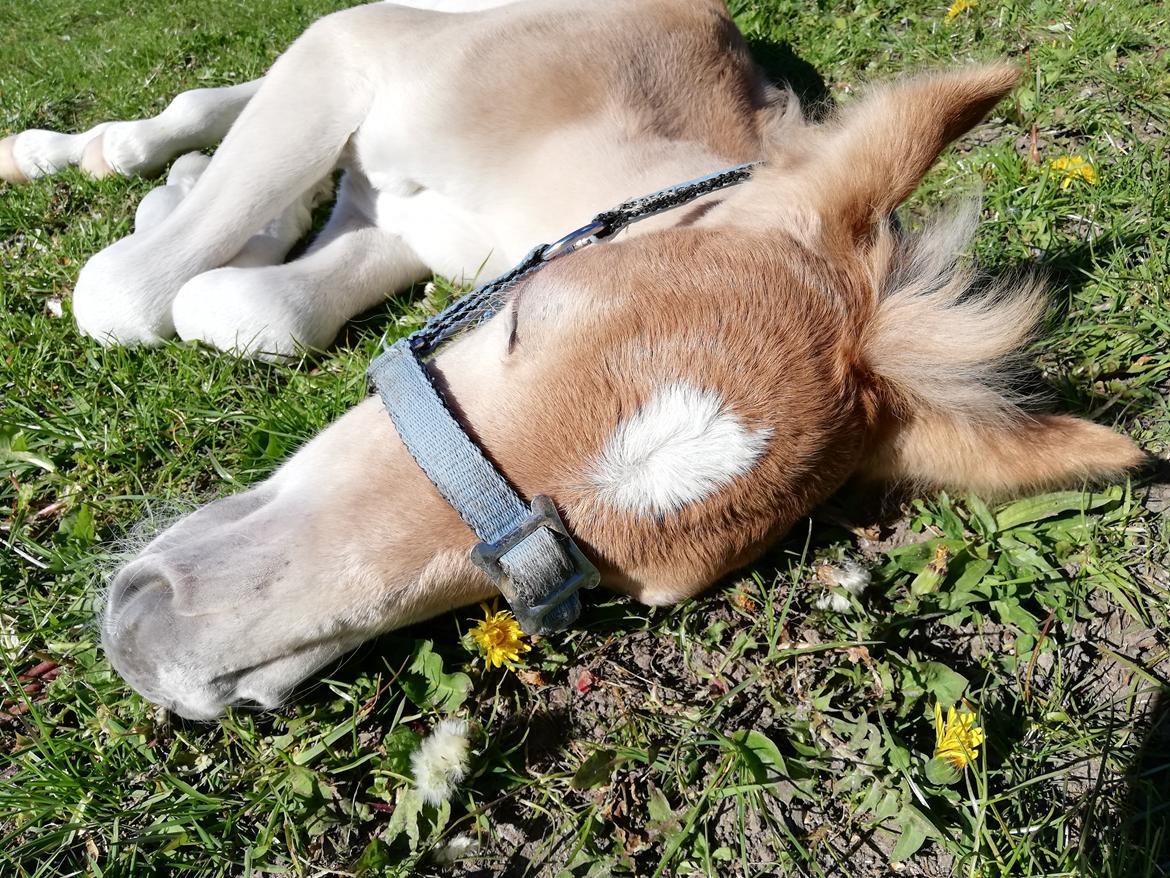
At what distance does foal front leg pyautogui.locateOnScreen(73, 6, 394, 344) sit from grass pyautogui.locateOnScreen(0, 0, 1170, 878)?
171 mm

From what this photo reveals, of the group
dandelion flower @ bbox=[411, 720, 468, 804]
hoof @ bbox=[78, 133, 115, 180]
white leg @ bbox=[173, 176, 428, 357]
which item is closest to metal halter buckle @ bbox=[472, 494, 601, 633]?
dandelion flower @ bbox=[411, 720, 468, 804]

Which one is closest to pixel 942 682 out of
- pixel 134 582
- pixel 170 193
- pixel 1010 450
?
pixel 1010 450

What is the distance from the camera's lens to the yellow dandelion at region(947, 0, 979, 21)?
4195mm

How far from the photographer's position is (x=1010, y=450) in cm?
211

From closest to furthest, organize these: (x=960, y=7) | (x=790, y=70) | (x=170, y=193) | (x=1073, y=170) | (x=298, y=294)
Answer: (x=298, y=294) < (x=1073, y=170) < (x=170, y=193) < (x=960, y=7) < (x=790, y=70)

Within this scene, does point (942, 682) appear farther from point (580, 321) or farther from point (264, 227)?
point (264, 227)

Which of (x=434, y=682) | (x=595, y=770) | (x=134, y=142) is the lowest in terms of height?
(x=595, y=770)

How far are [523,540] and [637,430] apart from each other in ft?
1.06

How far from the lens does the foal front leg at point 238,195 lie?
9.07 feet

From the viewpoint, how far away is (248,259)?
3.13m

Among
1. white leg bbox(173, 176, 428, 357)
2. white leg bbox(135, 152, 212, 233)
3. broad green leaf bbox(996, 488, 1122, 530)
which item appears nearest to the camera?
broad green leaf bbox(996, 488, 1122, 530)

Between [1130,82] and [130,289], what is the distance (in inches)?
167

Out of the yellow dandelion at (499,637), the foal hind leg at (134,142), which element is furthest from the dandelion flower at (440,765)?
the foal hind leg at (134,142)

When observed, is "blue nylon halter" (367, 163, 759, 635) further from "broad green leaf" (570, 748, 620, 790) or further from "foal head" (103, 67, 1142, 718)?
"broad green leaf" (570, 748, 620, 790)
